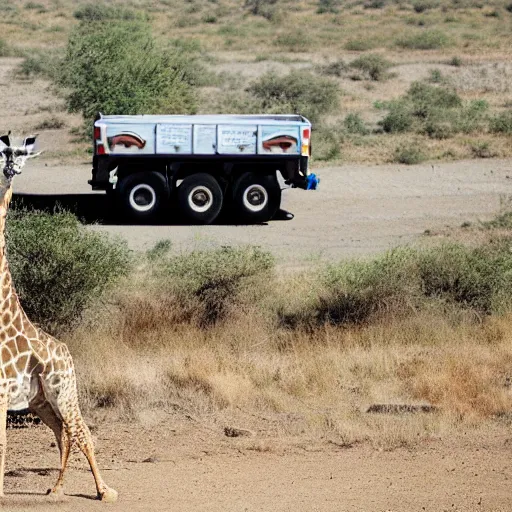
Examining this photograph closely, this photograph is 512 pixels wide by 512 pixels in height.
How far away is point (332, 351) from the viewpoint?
45.2 feet

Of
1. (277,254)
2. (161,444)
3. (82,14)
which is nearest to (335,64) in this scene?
(82,14)

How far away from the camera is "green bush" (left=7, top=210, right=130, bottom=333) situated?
14.2 m

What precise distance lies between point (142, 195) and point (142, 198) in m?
0.06

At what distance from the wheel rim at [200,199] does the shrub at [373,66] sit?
22921 millimetres

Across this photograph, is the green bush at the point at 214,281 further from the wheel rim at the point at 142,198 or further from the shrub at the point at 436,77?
the shrub at the point at 436,77

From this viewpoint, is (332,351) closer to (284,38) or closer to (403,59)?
(403,59)

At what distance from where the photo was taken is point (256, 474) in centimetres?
1000

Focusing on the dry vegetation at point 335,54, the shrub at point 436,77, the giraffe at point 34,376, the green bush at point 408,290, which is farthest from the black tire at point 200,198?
the shrub at point 436,77

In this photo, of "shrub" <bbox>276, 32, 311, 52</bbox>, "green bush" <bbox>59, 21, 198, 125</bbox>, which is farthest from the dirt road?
"shrub" <bbox>276, 32, 311, 52</bbox>

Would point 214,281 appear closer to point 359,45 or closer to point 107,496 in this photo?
point 107,496

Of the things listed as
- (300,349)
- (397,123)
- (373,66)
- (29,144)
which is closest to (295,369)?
(300,349)

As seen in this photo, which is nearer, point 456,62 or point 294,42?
point 456,62

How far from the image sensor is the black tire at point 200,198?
2158 cm

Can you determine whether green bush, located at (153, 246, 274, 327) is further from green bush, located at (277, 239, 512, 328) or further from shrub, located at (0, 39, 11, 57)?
shrub, located at (0, 39, 11, 57)
